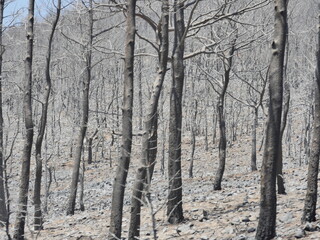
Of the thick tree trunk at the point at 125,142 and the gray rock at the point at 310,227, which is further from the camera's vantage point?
the thick tree trunk at the point at 125,142

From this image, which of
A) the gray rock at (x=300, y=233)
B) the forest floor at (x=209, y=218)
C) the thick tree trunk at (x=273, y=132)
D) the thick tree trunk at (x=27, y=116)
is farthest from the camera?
the thick tree trunk at (x=27, y=116)

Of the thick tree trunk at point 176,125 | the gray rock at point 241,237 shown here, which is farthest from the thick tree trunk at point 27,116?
the gray rock at point 241,237

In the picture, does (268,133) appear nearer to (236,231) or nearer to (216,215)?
(236,231)

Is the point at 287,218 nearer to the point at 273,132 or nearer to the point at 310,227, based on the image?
the point at 310,227

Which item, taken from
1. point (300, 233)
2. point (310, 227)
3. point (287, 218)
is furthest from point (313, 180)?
point (287, 218)

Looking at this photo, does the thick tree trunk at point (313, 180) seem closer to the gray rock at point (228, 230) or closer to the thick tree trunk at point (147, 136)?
the gray rock at point (228, 230)

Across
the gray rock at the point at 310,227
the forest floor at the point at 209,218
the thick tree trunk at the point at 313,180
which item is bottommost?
the forest floor at the point at 209,218

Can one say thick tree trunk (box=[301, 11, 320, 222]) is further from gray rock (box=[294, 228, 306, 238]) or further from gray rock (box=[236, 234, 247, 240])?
gray rock (box=[236, 234, 247, 240])

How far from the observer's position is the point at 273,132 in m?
6.99

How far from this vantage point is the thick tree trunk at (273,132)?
23.0 feet

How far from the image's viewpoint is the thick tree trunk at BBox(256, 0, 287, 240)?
23.0 ft

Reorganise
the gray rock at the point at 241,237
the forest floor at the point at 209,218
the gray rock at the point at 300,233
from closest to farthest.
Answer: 1. the gray rock at the point at 300,233
2. the gray rock at the point at 241,237
3. the forest floor at the point at 209,218

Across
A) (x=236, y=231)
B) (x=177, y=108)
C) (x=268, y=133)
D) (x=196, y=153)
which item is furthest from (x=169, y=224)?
(x=196, y=153)

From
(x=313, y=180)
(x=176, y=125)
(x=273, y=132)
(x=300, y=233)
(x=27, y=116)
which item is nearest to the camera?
(x=273, y=132)
